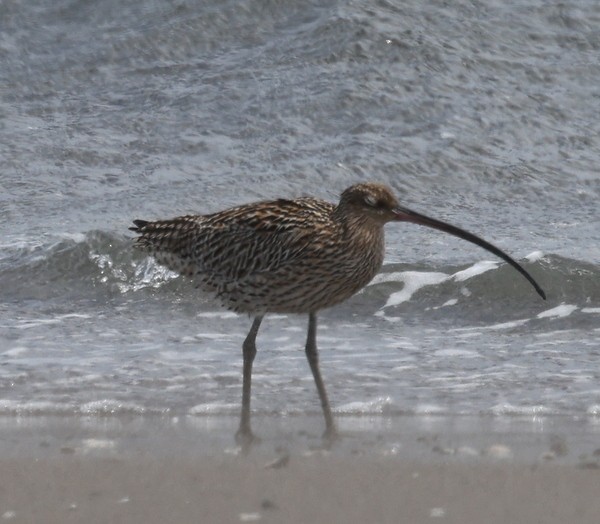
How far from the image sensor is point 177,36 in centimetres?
1312

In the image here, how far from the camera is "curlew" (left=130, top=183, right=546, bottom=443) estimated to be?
671cm

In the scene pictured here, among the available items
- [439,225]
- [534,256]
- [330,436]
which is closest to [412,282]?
[534,256]

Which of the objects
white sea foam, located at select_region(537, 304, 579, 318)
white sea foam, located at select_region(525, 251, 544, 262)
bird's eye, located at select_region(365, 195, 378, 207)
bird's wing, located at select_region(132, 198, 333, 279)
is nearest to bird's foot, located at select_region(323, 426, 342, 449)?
bird's wing, located at select_region(132, 198, 333, 279)

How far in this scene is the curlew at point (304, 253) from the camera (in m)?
6.71

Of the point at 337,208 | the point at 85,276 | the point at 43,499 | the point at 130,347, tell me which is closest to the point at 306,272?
the point at 337,208

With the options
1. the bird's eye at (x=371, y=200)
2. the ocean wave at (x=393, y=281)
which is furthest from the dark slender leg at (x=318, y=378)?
the ocean wave at (x=393, y=281)

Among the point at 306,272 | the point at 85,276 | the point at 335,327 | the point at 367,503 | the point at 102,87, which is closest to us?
the point at 367,503

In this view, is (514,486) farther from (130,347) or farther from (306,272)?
(130,347)

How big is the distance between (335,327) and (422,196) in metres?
2.57

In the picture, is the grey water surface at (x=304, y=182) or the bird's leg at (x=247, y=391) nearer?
the bird's leg at (x=247, y=391)

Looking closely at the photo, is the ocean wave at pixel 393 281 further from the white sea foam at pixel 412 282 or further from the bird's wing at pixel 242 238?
the bird's wing at pixel 242 238

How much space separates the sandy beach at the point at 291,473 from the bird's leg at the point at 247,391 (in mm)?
68

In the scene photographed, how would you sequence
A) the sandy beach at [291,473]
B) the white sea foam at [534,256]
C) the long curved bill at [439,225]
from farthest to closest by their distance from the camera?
the white sea foam at [534,256], the long curved bill at [439,225], the sandy beach at [291,473]

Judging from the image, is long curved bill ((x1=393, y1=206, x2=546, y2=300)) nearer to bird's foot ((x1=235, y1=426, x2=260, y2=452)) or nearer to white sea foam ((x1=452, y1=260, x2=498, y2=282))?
bird's foot ((x1=235, y1=426, x2=260, y2=452))
